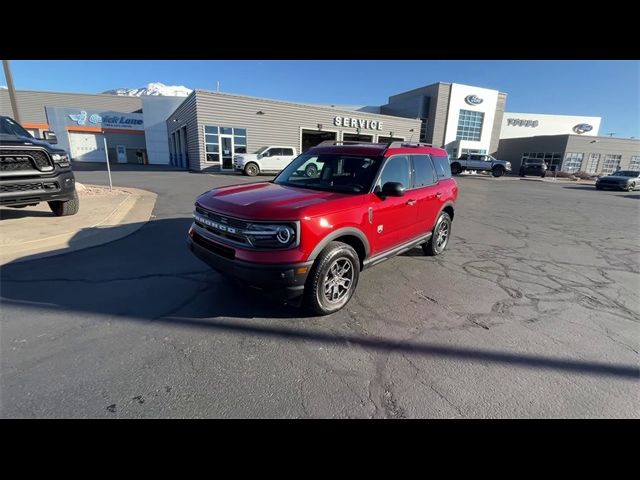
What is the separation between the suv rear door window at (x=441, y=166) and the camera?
17.7ft

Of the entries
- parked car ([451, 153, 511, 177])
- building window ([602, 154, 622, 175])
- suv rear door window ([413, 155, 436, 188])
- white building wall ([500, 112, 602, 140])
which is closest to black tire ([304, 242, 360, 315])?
suv rear door window ([413, 155, 436, 188])

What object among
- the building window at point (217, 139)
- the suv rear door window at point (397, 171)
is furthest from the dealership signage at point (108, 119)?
the suv rear door window at point (397, 171)

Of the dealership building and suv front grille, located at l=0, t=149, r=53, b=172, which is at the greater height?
the dealership building

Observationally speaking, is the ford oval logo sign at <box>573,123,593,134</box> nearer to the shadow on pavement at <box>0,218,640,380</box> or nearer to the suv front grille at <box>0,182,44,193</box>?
the shadow on pavement at <box>0,218,640,380</box>

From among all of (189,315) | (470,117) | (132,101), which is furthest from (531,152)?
(132,101)

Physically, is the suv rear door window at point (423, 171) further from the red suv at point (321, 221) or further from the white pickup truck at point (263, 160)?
the white pickup truck at point (263, 160)

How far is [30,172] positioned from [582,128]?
2842 inches

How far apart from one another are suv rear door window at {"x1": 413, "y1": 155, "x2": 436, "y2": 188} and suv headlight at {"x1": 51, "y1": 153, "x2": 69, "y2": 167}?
682 cm

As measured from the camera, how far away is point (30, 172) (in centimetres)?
550

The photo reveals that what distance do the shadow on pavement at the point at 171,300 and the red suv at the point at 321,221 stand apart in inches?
16.8

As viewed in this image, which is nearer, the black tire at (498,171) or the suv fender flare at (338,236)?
the suv fender flare at (338,236)

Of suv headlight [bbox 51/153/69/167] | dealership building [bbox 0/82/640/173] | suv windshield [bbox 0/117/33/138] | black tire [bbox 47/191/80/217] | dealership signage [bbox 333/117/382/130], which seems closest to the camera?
suv headlight [bbox 51/153/69/167]

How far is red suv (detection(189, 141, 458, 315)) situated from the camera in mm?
2881

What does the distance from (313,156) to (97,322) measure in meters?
3.39
